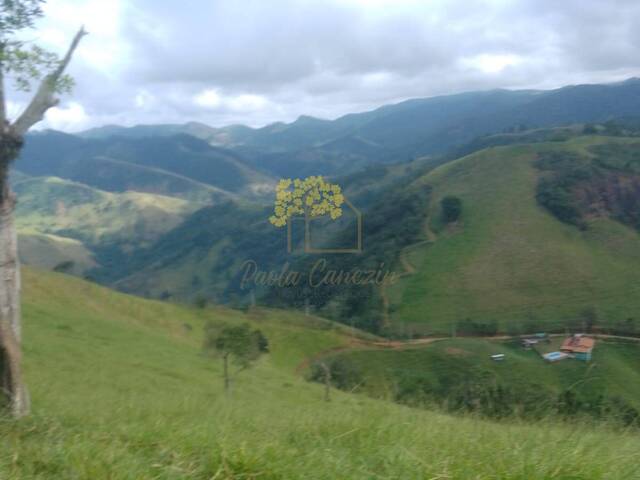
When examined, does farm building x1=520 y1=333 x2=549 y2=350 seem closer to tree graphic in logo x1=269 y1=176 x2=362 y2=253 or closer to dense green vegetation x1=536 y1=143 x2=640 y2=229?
dense green vegetation x1=536 y1=143 x2=640 y2=229

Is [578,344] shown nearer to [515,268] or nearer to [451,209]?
[515,268]

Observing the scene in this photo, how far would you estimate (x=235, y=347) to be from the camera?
976 inches

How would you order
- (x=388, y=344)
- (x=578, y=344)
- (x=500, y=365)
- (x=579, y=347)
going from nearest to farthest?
1. (x=500, y=365)
2. (x=579, y=347)
3. (x=578, y=344)
4. (x=388, y=344)

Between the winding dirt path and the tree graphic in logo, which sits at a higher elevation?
the tree graphic in logo

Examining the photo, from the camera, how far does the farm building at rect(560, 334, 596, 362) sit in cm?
4125

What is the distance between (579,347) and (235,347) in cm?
2897

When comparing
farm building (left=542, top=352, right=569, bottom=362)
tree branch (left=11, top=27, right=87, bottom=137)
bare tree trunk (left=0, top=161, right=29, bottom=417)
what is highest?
tree branch (left=11, top=27, right=87, bottom=137)

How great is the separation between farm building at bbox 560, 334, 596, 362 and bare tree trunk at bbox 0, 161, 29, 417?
40292 mm

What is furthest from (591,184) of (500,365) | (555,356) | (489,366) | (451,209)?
(489,366)

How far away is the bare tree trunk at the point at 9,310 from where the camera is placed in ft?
18.3

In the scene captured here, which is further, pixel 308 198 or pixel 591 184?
pixel 591 184

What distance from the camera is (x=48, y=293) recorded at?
112 ft

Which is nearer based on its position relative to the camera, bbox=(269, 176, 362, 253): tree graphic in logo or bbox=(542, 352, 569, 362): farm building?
bbox=(269, 176, 362, 253): tree graphic in logo

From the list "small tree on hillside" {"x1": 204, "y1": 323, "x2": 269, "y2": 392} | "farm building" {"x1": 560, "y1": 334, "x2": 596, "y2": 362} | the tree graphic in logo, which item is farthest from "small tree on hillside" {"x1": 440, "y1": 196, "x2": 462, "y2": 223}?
the tree graphic in logo
